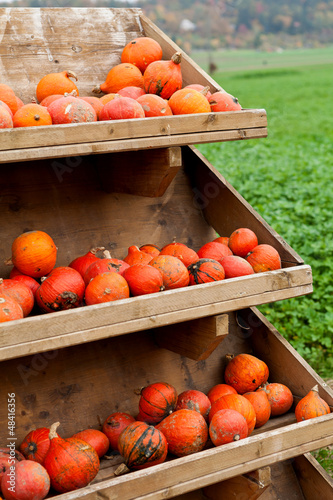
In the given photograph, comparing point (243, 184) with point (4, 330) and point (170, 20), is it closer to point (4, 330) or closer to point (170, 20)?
point (4, 330)

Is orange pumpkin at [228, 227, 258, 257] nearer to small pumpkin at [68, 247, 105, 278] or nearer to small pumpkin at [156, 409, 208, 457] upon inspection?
small pumpkin at [68, 247, 105, 278]

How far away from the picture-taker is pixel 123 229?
8.58 feet

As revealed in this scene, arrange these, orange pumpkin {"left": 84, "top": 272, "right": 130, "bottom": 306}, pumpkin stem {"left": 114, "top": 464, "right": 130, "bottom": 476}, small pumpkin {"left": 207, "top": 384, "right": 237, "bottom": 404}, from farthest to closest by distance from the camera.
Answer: small pumpkin {"left": 207, "top": 384, "right": 237, "bottom": 404} < pumpkin stem {"left": 114, "top": 464, "right": 130, "bottom": 476} < orange pumpkin {"left": 84, "top": 272, "right": 130, "bottom": 306}

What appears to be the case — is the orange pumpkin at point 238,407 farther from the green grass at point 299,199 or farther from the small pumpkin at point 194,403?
the green grass at point 299,199

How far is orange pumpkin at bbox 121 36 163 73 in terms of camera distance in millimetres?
2516

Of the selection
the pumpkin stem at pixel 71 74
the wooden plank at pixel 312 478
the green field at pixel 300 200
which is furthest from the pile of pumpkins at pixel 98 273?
the green field at pixel 300 200

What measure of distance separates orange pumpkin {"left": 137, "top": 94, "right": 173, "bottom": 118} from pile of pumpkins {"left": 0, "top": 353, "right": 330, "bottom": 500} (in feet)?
3.57

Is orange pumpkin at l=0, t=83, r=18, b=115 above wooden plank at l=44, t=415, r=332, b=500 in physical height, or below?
above

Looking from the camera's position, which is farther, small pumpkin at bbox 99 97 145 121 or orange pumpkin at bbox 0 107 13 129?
small pumpkin at bbox 99 97 145 121

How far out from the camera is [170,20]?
61.8 m

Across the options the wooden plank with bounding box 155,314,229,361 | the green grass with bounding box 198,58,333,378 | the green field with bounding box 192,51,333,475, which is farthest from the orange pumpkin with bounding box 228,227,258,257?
the green grass with bounding box 198,58,333,378

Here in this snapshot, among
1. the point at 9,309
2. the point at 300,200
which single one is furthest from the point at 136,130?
the point at 300,200

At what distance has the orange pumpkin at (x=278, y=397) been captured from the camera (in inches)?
98.6

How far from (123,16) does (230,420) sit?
6.26 feet
